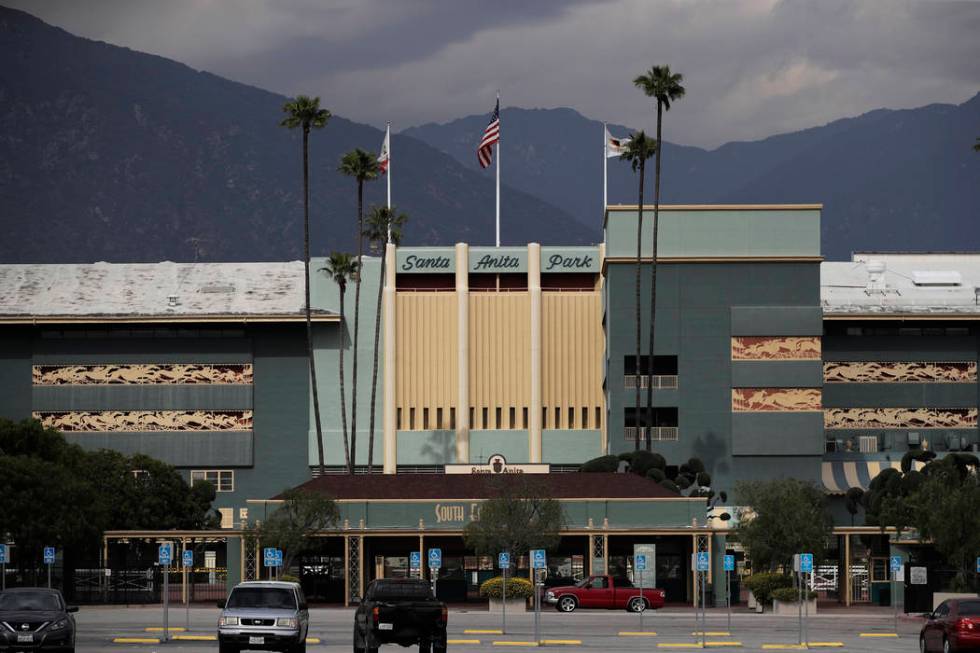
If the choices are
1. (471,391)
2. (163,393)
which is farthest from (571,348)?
(163,393)

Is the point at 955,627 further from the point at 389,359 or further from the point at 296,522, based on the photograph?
the point at 389,359

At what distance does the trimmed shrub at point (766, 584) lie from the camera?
75.7 metres

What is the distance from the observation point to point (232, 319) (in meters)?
119

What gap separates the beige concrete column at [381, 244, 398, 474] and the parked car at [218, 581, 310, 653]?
8060 cm

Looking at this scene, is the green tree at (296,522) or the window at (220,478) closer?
the green tree at (296,522)

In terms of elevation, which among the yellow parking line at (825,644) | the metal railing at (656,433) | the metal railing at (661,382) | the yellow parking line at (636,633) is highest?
the metal railing at (661,382)

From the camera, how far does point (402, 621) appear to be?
41.5 meters

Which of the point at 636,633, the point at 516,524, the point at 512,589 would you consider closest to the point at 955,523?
the point at 512,589

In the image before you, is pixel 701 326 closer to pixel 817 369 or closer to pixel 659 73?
pixel 817 369

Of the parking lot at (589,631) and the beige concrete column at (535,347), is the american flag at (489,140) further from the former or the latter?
the parking lot at (589,631)

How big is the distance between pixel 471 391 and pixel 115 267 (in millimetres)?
27954

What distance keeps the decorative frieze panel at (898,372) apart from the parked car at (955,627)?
7982 centimetres


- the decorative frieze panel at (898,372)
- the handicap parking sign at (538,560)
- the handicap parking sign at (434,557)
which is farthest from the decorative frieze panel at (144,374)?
the handicap parking sign at (538,560)

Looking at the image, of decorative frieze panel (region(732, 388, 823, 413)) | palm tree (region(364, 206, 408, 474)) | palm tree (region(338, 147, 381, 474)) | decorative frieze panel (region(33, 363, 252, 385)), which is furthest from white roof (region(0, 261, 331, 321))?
decorative frieze panel (region(732, 388, 823, 413))
